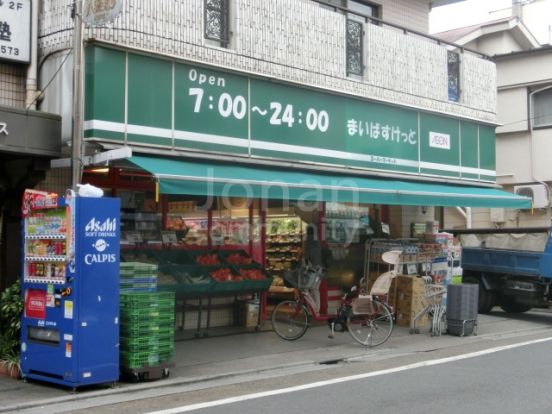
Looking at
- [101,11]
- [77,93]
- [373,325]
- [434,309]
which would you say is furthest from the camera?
[434,309]

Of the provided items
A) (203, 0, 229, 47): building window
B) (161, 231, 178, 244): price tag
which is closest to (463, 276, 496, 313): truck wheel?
(161, 231, 178, 244): price tag

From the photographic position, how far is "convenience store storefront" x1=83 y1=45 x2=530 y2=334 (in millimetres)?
9875

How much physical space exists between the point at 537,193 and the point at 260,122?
42.5 feet

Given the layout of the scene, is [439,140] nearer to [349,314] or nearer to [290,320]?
[349,314]

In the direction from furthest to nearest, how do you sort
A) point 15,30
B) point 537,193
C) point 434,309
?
1. point 537,193
2. point 434,309
3. point 15,30

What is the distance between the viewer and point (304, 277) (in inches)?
483

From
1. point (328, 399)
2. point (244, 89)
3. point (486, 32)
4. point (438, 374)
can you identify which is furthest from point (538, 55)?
point (328, 399)

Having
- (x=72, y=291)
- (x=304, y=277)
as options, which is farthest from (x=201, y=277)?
(x=72, y=291)

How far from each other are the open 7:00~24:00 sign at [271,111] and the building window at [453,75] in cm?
450

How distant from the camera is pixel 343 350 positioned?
11305 mm

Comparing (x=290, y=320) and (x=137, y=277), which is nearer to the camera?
(x=137, y=277)

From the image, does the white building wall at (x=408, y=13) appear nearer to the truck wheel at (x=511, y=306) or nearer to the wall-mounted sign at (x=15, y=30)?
the truck wheel at (x=511, y=306)

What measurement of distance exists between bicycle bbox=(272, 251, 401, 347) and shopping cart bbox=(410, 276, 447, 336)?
1447 millimetres

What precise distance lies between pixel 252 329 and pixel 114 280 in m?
5.08
